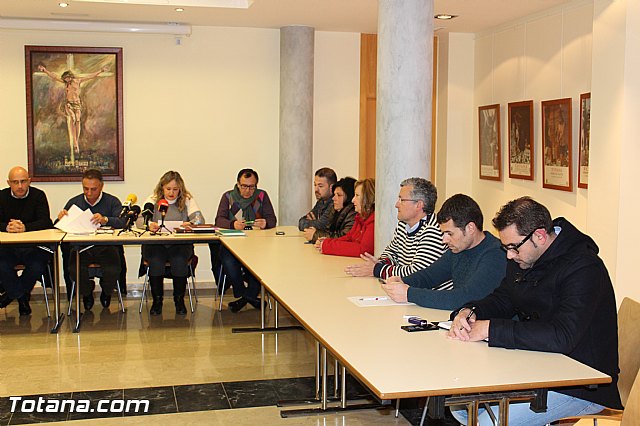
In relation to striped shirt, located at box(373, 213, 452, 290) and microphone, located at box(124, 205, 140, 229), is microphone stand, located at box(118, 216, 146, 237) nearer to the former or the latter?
microphone, located at box(124, 205, 140, 229)

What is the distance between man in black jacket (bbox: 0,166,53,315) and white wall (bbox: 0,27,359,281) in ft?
3.71

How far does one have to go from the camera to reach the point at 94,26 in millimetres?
8852

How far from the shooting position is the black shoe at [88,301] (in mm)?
8039

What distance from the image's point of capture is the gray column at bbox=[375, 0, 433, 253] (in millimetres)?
5918

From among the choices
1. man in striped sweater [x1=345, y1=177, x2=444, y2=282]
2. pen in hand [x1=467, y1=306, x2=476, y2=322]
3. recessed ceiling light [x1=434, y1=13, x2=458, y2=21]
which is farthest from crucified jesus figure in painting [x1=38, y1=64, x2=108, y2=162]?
pen in hand [x1=467, y1=306, x2=476, y2=322]

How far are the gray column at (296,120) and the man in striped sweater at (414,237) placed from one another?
147 inches

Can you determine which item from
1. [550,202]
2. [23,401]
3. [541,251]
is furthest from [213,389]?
[550,202]

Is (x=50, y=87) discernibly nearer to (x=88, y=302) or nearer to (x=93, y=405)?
(x=88, y=302)

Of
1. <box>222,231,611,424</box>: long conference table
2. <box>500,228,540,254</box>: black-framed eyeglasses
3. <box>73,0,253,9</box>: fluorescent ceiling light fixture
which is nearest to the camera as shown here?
<box>222,231,611,424</box>: long conference table

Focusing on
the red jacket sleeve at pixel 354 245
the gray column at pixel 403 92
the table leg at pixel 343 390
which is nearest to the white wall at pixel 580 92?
the gray column at pixel 403 92

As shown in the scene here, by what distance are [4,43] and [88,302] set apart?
300 centimetres

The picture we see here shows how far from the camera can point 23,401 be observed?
530 cm
